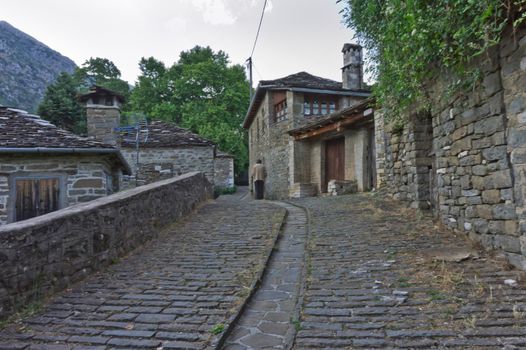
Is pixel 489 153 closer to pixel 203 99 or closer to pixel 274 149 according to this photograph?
pixel 274 149

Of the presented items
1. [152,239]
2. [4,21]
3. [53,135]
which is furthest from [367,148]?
[4,21]

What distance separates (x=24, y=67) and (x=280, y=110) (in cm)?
4484

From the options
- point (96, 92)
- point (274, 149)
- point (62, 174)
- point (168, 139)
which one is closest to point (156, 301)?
point (62, 174)

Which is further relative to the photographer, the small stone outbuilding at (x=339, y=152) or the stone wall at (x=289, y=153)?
the stone wall at (x=289, y=153)

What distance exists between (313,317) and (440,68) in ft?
13.1

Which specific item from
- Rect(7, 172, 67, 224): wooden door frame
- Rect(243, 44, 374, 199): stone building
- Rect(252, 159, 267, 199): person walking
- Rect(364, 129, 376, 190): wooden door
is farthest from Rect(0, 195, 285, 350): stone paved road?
Rect(243, 44, 374, 199): stone building

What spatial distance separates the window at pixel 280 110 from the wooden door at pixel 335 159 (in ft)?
10.7

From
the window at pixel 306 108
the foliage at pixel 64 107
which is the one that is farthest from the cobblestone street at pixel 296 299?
the foliage at pixel 64 107

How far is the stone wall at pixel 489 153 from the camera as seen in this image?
11.6ft

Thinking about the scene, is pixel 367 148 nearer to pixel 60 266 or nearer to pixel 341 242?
pixel 341 242

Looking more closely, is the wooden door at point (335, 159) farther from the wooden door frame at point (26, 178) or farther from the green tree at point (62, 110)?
the green tree at point (62, 110)

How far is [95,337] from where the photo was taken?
2574mm

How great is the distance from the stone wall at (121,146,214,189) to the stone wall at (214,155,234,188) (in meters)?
8.14

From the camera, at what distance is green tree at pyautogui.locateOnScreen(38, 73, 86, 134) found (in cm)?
1959
